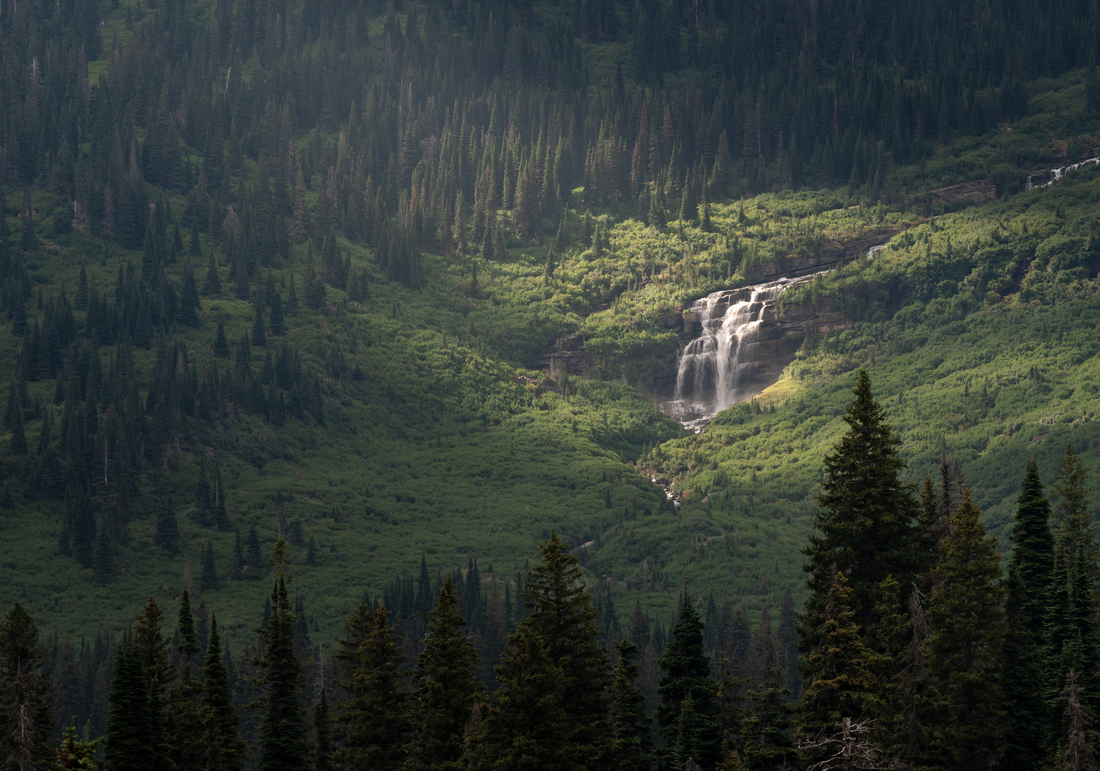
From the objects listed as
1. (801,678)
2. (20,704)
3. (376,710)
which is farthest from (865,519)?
(20,704)

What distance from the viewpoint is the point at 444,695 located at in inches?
3120

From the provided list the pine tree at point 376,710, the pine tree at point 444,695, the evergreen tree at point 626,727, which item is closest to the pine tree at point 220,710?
the pine tree at point 376,710

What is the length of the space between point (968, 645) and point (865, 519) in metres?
7.56

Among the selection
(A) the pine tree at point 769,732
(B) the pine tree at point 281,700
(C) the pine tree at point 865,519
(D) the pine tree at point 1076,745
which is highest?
(C) the pine tree at point 865,519

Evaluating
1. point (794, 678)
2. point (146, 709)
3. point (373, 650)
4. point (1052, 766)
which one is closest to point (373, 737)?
point (373, 650)

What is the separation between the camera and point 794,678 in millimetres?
170750

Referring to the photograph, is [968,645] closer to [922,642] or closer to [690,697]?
[922,642]

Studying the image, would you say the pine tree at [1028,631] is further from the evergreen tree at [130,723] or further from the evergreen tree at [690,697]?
the evergreen tree at [130,723]

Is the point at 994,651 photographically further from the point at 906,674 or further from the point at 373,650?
the point at 373,650

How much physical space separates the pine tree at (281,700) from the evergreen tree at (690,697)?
20122 mm

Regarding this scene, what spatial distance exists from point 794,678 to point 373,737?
94.4 m

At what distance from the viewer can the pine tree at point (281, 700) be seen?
8638 cm

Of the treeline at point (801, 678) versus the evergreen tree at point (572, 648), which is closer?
the treeline at point (801, 678)

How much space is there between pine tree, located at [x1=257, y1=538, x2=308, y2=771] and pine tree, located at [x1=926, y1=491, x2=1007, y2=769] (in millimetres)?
33847
